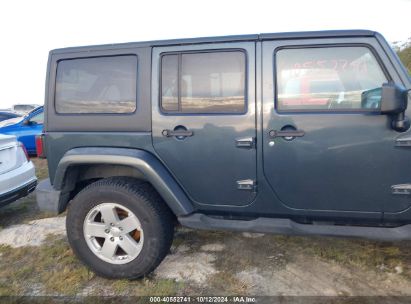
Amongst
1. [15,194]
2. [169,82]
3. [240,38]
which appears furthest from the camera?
[15,194]

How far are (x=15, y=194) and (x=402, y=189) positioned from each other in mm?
4051

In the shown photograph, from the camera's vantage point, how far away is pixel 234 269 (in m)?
2.74

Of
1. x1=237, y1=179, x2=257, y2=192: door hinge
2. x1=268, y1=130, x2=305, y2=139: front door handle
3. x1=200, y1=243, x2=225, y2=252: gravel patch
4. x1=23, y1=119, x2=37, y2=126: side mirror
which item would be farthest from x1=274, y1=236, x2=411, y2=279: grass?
x1=23, y1=119, x2=37, y2=126: side mirror

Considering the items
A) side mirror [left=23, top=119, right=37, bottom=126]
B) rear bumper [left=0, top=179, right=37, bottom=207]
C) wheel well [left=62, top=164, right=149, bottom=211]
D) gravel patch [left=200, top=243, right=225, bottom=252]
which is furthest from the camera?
side mirror [left=23, top=119, right=37, bottom=126]

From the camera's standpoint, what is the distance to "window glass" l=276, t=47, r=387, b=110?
7.25 feet

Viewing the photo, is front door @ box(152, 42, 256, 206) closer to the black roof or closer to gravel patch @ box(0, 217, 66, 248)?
the black roof

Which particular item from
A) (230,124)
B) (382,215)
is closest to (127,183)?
(230,124)

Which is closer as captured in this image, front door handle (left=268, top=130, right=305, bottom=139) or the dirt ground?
front door handle (left=268, top=130, right=305, bottom=139)

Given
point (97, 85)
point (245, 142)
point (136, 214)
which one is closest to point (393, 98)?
point (245, 142)

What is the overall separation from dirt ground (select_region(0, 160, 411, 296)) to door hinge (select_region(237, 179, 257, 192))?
0.81 m

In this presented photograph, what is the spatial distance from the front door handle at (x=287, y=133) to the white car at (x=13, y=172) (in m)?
3.21

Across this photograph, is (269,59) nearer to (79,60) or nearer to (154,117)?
(154,117)

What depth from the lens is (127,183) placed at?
101 inches

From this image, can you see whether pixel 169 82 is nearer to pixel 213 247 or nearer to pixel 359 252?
pixel 213 247
